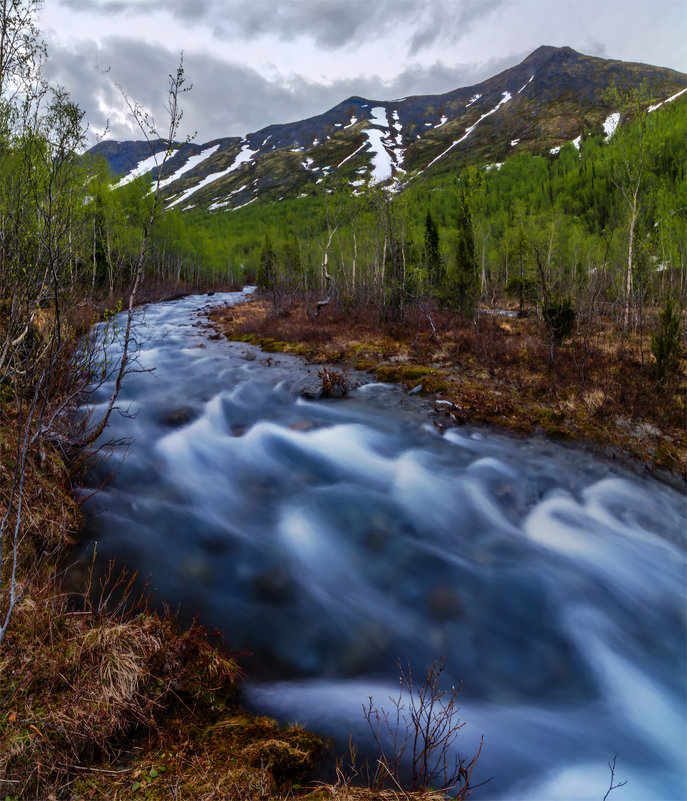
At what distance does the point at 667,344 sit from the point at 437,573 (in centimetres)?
816

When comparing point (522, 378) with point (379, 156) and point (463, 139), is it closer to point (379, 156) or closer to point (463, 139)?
point (463, 139)

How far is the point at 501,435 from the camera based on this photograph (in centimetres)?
764

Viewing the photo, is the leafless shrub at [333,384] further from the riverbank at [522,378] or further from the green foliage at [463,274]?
the green foliage at [463,274]

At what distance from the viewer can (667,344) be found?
29.6 ft

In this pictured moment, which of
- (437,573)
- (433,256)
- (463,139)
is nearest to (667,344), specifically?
(437,573)

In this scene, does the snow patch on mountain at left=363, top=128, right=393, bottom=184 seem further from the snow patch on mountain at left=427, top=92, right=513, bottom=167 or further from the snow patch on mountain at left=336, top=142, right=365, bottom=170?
the snow patch on mountain at left=427, top=92, right=513, bottom=167

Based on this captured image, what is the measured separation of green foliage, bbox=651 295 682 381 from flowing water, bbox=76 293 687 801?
4.15m

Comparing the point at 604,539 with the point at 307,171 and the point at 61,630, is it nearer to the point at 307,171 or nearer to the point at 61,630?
the point at 61,630

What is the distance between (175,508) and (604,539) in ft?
18.2

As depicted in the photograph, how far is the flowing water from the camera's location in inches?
122

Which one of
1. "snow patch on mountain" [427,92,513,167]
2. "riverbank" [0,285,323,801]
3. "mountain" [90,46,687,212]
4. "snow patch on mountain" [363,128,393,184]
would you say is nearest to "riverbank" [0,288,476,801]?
"riverbank" [0,285,323,801]

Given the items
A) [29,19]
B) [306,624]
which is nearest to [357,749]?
[306,624]

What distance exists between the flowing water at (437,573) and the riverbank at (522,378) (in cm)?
77

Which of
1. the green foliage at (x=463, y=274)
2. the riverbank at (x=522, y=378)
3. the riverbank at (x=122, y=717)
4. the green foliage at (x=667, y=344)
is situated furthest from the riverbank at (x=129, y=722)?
the green foliage at (x=463, y=274)
